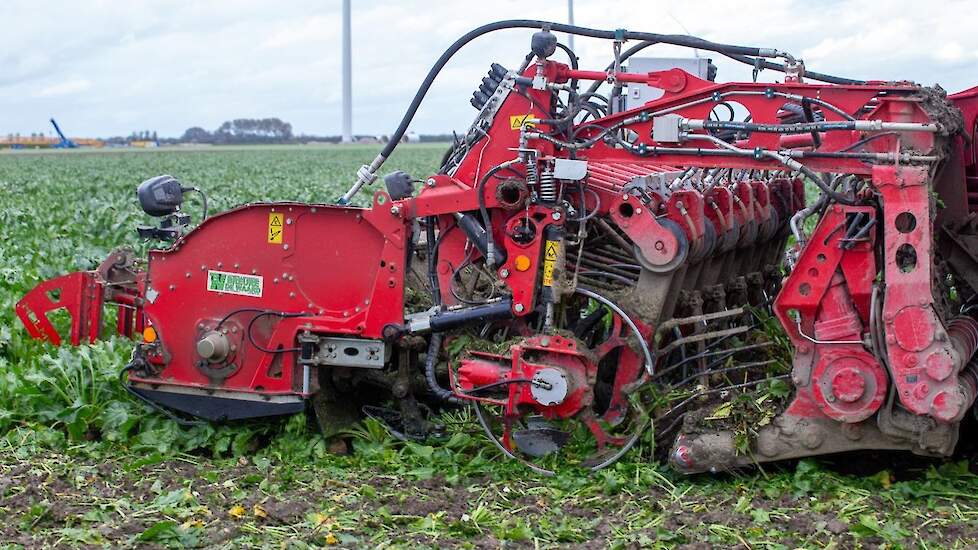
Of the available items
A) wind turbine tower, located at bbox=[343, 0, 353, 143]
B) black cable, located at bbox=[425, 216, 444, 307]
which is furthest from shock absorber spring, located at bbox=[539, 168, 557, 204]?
wind turbine tower, located at bbox=[343, 0, 353, 143]

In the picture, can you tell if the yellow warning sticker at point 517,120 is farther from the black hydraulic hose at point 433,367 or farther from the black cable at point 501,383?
the black cable at point 501,383

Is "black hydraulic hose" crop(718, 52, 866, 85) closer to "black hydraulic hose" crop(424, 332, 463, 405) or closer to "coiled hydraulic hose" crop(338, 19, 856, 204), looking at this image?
"coiled hydraulic hose" crop(338, 19, 856, 204)

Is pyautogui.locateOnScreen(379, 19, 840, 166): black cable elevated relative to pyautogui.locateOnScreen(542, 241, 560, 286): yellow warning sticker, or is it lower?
elevated

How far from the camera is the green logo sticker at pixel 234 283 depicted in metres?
7.05

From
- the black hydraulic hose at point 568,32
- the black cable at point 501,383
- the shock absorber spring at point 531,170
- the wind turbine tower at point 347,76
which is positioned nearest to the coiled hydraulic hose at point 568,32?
the black hydraulic hose at point 568,32

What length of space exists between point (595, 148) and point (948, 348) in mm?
2097

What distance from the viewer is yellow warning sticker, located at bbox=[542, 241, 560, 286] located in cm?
654

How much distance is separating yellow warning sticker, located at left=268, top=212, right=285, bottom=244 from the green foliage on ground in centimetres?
106

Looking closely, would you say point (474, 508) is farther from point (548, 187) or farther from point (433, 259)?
point (548, 187)

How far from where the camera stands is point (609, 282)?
22.3 ft

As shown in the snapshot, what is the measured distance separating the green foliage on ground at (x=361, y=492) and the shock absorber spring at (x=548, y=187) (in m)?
1.43

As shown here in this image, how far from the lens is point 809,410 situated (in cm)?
600

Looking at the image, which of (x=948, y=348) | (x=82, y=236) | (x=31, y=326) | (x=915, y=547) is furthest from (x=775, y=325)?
(x=82, y=236)

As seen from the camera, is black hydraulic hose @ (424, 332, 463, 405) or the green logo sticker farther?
the green logo sticker
